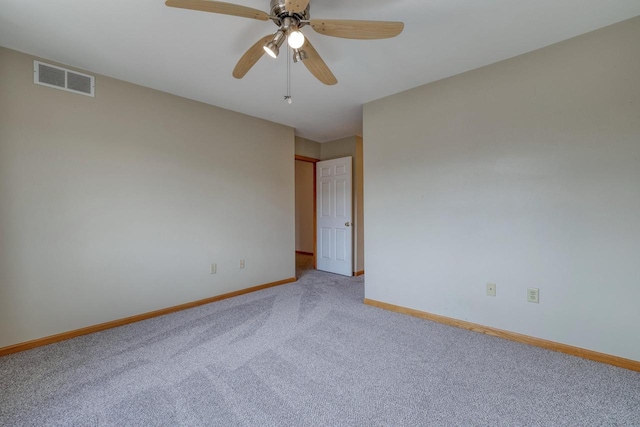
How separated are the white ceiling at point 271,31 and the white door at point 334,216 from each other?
1877 mm

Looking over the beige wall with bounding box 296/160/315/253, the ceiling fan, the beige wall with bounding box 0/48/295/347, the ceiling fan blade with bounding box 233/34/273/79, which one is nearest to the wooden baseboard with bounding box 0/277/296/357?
the beige wall with bounding box 0/48/295/347

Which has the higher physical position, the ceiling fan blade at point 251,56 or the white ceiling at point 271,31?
the white ceiling at point 271,31

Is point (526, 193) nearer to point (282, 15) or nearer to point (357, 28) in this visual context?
point (357, 28)

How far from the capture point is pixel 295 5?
1.42 meters

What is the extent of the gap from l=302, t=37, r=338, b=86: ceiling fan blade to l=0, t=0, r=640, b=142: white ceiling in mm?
286

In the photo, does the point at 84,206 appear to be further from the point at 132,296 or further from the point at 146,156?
the point at 132,296

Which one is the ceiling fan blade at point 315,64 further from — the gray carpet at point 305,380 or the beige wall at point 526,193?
the gray carpet at point 305,380

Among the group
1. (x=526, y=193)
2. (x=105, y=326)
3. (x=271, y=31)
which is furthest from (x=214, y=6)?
(x=105, y=326)

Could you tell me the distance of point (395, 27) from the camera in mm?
1510

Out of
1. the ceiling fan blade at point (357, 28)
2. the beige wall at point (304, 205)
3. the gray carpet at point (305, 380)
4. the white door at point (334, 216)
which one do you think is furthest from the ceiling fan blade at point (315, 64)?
the beige wall at point (304, 205)

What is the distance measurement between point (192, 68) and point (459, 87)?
2494 millimetres

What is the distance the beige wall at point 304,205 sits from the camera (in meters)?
6.79

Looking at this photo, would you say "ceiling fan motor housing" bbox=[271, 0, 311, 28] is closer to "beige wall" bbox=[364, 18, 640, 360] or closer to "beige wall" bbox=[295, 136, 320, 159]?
"beige wall" bbox=[364, 18, 640, 360]

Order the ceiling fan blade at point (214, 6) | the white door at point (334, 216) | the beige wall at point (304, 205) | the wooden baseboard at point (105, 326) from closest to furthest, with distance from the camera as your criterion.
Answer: the ceiling fan blade at point (214, 6), the wooden baseboard at point (105, 326), the white door at point (334, 216), the beige wall at point (304, 205)
